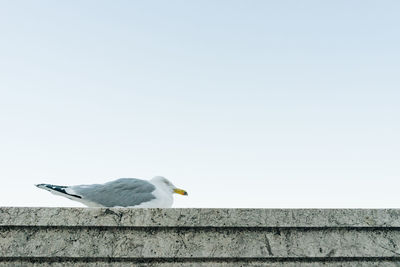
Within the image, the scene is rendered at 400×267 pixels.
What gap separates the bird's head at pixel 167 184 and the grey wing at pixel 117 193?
673 millimetres

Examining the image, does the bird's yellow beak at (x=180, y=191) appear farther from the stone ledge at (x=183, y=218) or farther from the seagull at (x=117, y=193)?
the stone ledge at (x=183, y=218)

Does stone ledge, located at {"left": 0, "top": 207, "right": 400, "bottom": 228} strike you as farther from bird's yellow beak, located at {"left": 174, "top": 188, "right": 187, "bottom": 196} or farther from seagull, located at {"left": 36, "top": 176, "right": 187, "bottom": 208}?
bird's yellow beak, located at {"left": 174, "top": 188, "right": 187, "bottom": 196}

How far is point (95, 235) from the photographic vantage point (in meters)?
2.81

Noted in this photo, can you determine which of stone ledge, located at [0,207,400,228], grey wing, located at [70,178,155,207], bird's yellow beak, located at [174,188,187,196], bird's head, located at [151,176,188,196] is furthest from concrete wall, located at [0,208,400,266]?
bird's yellow beak, located at [174,188,187,196]

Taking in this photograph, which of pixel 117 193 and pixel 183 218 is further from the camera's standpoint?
pixel 117 193

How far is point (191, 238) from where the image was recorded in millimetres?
2824

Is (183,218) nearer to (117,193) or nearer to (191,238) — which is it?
(191,238)

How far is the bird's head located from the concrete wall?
6.31 feet

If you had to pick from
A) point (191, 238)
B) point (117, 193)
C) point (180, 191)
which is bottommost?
point (191, 238)

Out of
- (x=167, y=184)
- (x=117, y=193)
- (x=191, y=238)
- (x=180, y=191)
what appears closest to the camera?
(x=191, y=238)

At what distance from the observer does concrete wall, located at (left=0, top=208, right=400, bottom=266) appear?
2.75 m

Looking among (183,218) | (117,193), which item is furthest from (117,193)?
(183,218)

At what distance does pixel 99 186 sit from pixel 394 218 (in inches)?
112

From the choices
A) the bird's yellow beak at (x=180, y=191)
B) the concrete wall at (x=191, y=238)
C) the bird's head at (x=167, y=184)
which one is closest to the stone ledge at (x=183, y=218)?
the concrete wall at (x=191, y=238)
